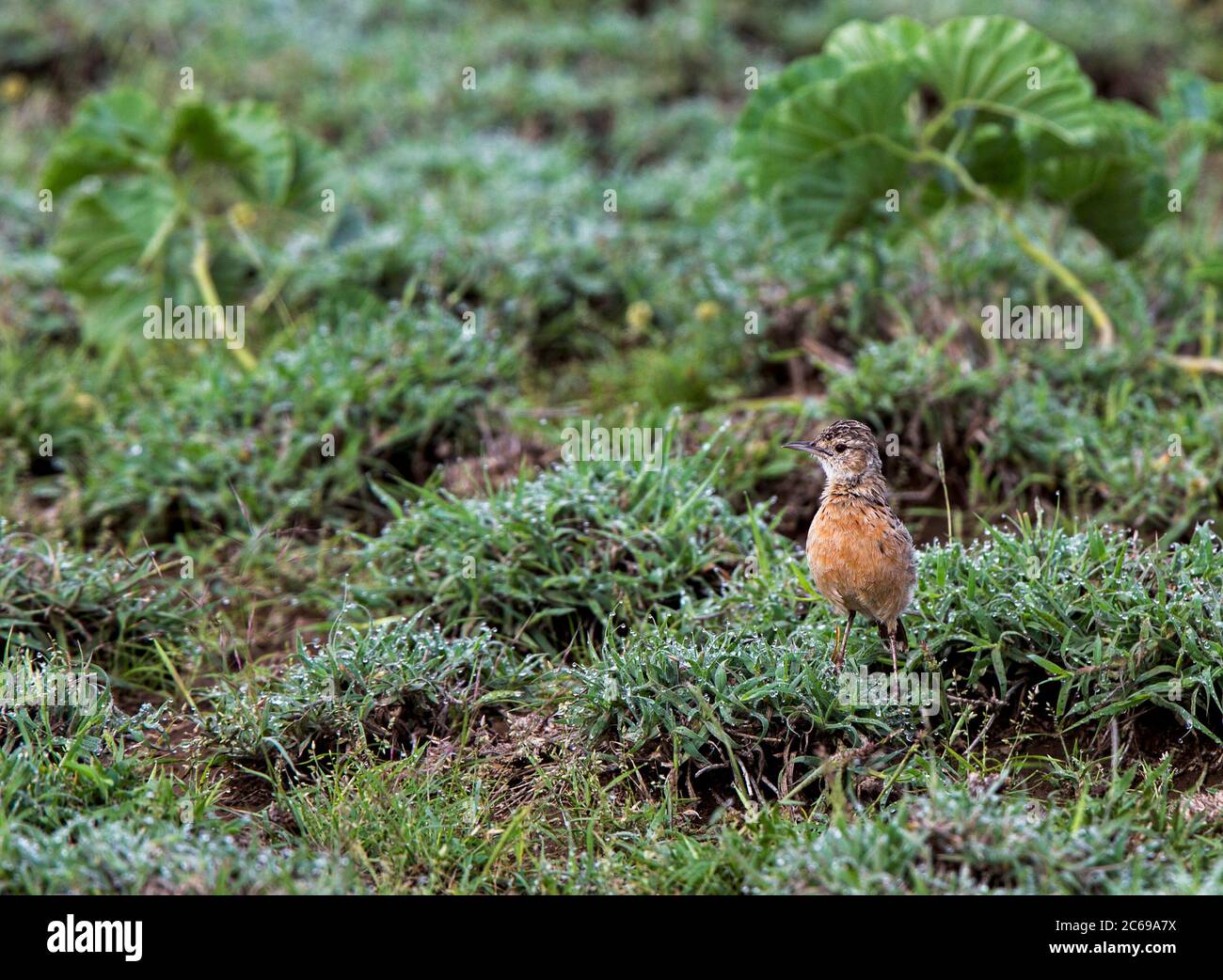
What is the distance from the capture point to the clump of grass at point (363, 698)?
3564mm

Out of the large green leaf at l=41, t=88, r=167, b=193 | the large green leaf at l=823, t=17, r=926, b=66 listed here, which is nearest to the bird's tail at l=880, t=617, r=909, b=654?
the large green leaf at l=823, t=17, r=926, b=66

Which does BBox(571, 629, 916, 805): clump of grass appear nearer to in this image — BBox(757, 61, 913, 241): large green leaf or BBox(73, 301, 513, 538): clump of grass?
BBox(73, 301, 513, 538): clump of grass

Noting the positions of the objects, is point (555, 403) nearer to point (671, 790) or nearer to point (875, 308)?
point (875, 308)

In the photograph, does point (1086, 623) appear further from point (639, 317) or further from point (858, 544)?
point (639, 317)

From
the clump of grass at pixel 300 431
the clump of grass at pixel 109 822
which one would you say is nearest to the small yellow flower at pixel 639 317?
the clump of grass at pixel 300 431

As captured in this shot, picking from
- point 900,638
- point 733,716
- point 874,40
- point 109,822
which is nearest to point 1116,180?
point 874,40

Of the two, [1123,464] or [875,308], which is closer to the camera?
[1123,464]

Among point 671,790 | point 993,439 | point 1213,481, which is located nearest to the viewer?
point 671,790

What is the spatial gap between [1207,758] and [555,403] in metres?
2.85

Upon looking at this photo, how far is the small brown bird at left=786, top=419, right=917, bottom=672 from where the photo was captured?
133 inches

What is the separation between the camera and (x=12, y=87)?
7.74 m

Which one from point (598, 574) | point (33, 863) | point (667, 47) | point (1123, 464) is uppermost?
point (667, 47)

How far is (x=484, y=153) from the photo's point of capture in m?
7.16
